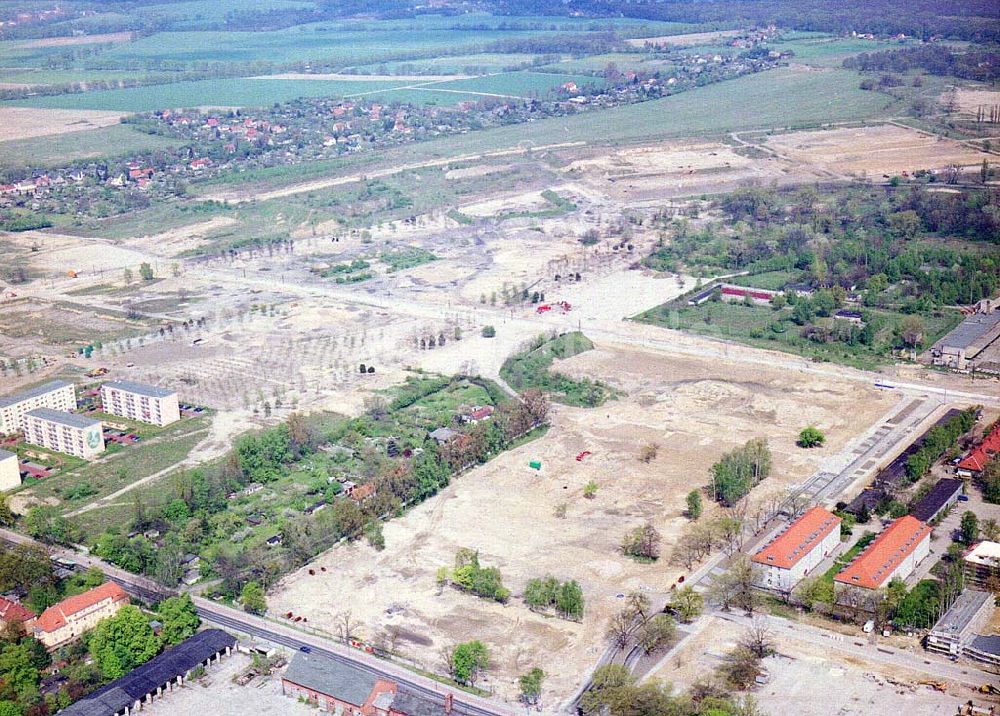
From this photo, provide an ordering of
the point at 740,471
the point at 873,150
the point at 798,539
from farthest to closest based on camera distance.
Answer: the point at 873,150
the point at 740,471
the point at 798,539

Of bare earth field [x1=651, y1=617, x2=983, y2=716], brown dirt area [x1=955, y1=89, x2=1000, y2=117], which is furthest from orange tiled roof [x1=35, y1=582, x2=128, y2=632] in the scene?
brown dirt area [x1=955, y1=89, x2=1000, y2=117]

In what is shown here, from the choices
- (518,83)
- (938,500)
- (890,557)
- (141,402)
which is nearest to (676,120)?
(518,83)

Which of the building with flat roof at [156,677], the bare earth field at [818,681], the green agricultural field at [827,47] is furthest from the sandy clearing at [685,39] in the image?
the building with flat roof at [156,677]

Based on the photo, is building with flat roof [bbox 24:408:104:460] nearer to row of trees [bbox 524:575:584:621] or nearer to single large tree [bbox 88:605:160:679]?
single large tree [bbox 88:605:160:679]

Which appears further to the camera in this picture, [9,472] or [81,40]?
[81,40]

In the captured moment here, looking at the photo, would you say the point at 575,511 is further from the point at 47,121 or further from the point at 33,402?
the point at 47,121
